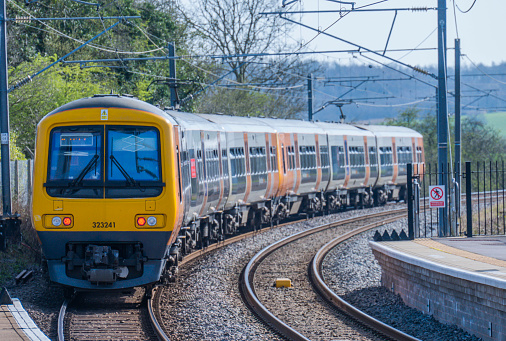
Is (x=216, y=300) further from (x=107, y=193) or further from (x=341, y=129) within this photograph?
(x=341, y=129)

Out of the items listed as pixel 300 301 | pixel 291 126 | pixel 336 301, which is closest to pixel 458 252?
pixel 336 301

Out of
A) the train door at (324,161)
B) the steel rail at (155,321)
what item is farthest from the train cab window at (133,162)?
the train door at (324,161)

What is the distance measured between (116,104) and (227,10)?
2982cm

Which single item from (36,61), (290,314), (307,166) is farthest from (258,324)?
(36,61)

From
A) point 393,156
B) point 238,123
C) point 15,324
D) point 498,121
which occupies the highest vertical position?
point 498,121

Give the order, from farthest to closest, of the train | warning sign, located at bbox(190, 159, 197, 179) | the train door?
the train door → warning sign, located at bbox(190, 159, 197, 179) → the train

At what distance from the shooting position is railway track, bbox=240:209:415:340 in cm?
931

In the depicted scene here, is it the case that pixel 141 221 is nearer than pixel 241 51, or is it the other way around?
pixel 141 221

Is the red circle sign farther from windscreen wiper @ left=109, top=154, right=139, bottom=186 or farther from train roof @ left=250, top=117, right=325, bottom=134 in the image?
train roof @ left=250, top=117, right=325, bottom=134

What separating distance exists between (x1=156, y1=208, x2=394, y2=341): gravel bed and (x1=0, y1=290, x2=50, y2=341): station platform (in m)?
1.57

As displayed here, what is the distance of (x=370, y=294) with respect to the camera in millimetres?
11898

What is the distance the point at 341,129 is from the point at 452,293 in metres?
19.5

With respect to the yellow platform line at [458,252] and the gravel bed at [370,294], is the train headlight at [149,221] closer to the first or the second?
the gravel bed at [370,294]

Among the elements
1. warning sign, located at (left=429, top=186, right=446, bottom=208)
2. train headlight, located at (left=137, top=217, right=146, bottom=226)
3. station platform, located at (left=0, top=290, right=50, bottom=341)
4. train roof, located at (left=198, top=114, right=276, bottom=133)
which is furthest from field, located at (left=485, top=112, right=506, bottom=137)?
station platform, located at (left=0, top=290, right=50, bottom=341)
